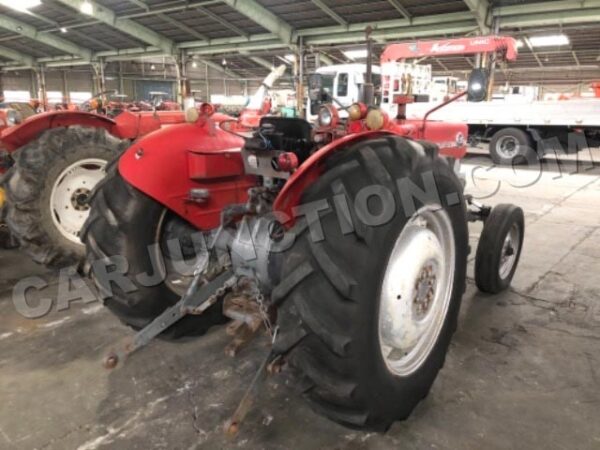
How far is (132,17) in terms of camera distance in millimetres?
16781

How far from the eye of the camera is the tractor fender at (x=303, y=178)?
5.26 ft

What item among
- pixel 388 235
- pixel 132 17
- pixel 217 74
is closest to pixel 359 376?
pixel 388 235

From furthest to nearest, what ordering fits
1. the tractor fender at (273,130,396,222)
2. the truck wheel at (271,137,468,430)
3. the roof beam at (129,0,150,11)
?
the roof beam at (129,0,150,11), the tractor fender at (273,130,396,222), the truck wheel at (271,137,468,430)

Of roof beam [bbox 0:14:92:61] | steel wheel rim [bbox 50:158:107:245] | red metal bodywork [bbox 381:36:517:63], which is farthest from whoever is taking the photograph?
roof beam [bbox 0:14:92:61]

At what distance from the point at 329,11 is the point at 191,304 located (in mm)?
13399

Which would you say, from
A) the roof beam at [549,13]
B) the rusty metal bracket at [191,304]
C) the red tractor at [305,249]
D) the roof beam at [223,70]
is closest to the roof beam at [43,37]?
the roof beam at [223,70]

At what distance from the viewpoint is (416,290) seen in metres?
1.91

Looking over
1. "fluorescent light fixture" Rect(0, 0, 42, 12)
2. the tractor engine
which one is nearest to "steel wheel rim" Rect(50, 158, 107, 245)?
the tractor engine

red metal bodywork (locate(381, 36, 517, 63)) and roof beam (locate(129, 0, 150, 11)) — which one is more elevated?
roof beam (locate(129, 0, 150, 11))

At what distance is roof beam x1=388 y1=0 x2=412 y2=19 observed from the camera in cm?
1239

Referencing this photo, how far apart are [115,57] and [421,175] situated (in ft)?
75.8

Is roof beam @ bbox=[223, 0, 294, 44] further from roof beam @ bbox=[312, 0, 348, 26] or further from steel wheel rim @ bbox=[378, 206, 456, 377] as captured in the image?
steel wheel rim @ bbox=[378, 206, 456, 377]

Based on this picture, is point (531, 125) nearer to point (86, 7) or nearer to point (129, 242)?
point (129, 242)

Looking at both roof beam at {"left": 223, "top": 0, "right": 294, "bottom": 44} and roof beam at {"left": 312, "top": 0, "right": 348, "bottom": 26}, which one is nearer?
roof beam at {"left": 312, "top": 0, "right": 348, "bottom": 26}
